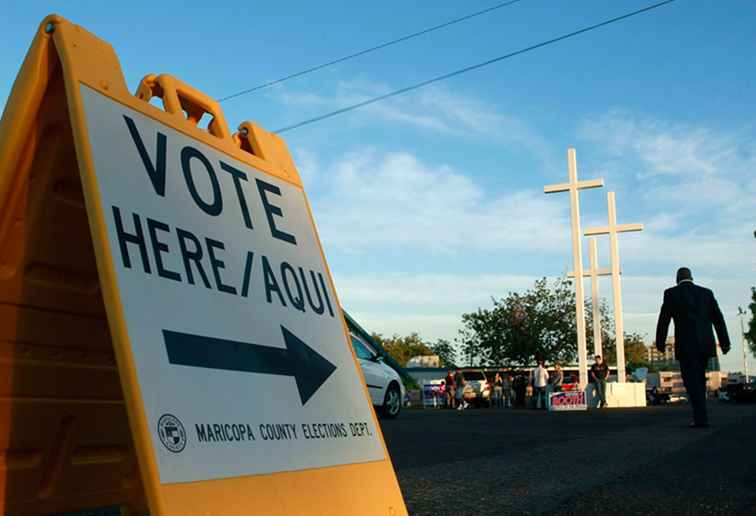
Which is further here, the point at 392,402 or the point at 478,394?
the point at 478,394

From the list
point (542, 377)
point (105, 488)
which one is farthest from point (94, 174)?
point (542, 377)

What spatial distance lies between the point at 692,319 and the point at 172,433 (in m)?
7.42

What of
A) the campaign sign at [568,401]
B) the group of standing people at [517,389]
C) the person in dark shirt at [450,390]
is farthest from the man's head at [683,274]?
the person in dark shirt at [450,390]

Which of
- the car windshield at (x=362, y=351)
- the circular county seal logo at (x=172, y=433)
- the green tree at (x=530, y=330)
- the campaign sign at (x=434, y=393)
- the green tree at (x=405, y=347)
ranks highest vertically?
the green tree at (x=405, y=347)

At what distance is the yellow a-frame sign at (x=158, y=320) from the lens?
5.85 ft

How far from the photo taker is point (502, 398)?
3472cm

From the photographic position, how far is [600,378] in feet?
72.1

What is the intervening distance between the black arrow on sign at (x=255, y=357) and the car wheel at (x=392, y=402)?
12250mm

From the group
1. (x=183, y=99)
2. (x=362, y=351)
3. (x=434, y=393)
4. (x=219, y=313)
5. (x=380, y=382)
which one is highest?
(x=434, y=393)

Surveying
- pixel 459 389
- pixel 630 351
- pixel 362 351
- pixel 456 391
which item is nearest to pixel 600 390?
pixel 459 389

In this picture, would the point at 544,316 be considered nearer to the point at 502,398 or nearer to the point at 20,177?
the point at 502,398

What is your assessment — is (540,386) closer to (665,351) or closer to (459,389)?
(459,389)

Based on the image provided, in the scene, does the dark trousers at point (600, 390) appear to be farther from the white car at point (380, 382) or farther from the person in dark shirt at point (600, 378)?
the white car at point (380, 382)

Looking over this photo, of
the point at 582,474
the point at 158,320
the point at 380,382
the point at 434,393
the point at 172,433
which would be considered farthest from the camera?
the point at 434,393
